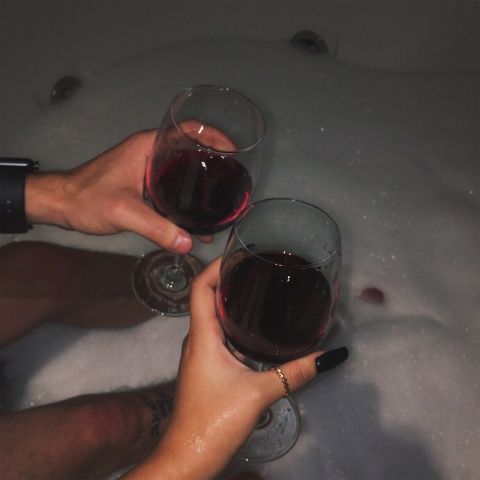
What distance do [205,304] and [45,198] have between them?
32 cm

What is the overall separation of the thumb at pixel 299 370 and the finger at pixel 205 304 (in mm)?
73

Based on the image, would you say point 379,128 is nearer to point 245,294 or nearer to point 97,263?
point 97,263

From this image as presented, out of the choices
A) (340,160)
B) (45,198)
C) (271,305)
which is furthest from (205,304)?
(340,160)

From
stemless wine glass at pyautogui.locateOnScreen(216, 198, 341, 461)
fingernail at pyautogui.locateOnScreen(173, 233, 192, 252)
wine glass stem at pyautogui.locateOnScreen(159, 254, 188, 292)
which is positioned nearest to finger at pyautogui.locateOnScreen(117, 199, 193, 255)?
fingernail at pyautogui.locateOnScreen(173, 233, 192, 252)

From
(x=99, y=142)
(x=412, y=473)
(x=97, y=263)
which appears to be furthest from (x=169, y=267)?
(x=412, y=473)

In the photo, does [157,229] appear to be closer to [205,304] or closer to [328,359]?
[205,304]

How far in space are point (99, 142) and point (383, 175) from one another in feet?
1.80

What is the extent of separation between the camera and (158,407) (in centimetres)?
81

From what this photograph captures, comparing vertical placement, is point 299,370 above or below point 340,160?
above

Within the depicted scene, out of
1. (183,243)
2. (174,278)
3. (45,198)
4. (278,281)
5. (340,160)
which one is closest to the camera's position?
(278,281)

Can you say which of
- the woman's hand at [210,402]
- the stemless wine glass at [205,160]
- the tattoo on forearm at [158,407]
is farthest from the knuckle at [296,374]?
the tattoo on forearm at [158,407]

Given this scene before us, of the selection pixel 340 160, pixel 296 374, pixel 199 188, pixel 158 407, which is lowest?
pixel 158 407

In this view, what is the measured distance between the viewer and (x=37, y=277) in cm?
89

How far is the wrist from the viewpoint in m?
0.78
